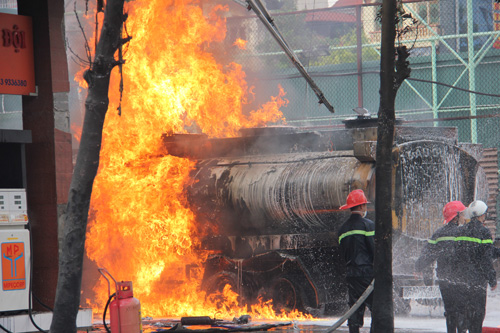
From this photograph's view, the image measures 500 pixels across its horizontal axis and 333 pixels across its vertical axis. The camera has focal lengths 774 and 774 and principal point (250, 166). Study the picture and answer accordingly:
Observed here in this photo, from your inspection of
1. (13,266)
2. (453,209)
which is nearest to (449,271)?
(453,209)

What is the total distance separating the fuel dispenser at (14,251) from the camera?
28.6 feet

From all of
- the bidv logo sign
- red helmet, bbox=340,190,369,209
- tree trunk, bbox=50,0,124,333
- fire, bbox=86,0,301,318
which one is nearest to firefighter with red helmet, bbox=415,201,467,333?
red helmet, bbox=340,190,369,209

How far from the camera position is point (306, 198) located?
1229cm

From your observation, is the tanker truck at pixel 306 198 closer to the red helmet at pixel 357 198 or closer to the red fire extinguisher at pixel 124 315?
the red helmet at pixel 357 198

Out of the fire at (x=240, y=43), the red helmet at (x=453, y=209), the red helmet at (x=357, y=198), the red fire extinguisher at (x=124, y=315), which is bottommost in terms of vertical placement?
the red fire extinguisher at (x=124, y=315)

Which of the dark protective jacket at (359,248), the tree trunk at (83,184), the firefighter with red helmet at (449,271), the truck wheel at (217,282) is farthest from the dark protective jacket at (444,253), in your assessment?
the tree trunk at (83,184)

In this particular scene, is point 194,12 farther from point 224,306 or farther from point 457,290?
point 457,290

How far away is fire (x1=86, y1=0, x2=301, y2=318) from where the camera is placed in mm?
13758

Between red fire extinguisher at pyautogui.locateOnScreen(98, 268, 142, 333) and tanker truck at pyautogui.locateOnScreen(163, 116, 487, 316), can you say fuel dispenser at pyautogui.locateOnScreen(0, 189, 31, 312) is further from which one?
tanker truck at pyautogui.locateOnScreen(163, 116, 487, 316)

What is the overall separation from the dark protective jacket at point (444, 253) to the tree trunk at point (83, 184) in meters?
4.48

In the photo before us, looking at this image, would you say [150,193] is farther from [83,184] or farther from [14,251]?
[83,184]

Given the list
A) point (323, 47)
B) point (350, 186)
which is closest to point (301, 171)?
point (350, 186)

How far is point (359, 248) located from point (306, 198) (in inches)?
112

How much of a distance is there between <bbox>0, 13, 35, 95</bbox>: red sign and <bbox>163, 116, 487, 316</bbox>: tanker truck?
4760 mm
